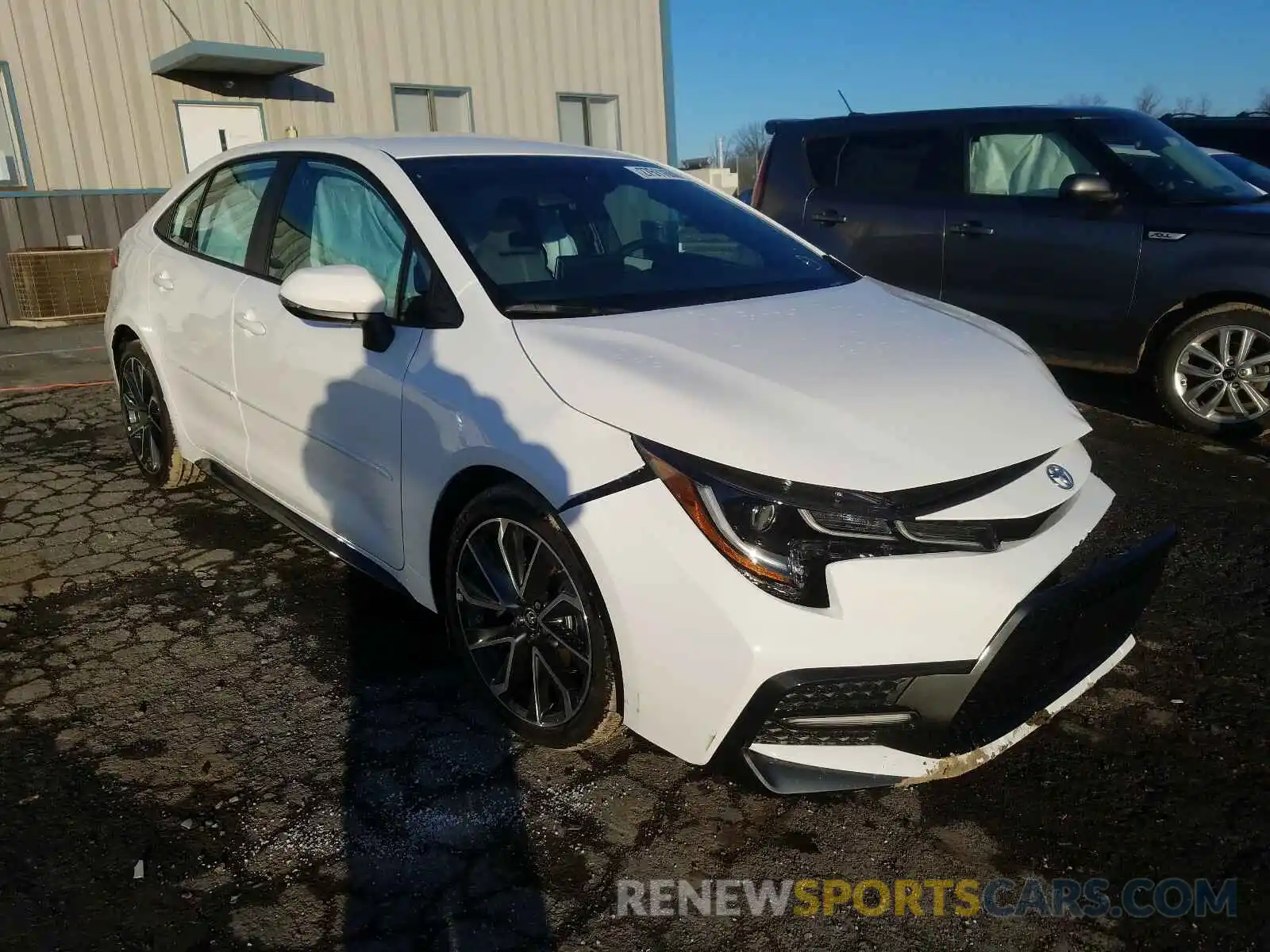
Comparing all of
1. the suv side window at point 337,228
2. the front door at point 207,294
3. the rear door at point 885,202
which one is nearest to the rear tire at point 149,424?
the front door at point 207,294

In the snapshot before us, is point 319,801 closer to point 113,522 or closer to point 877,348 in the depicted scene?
point 877,348

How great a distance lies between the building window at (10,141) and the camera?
998cm

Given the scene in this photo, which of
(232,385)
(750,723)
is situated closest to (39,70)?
(232,385)

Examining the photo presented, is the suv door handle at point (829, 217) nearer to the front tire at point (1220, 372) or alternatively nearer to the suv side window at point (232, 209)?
→ the front tire at point (1220, 372)

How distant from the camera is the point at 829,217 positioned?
6754 mm

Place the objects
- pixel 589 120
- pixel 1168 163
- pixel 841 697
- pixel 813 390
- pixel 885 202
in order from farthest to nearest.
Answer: pixel 589 120 < pixel 885 202 < pixel 1168 163 < pixel 813 390 < pixel 841 697

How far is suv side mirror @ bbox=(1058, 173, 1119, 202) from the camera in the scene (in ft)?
18.1

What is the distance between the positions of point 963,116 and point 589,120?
8.65 meters

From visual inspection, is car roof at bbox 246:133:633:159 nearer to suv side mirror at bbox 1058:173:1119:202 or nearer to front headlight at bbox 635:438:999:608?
front headlight at bbox 635:438:999:608

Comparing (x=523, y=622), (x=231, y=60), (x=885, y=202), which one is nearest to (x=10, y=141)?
(x=231, y=60)

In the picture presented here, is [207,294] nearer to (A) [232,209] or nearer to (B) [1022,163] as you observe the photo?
(A) [232,209]

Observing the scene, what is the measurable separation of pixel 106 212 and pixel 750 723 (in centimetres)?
1101

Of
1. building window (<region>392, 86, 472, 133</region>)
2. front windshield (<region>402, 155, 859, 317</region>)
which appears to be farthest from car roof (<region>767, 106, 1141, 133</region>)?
building window (<region>392, 86, 472, 133</region>)

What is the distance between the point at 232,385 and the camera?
144 inches
